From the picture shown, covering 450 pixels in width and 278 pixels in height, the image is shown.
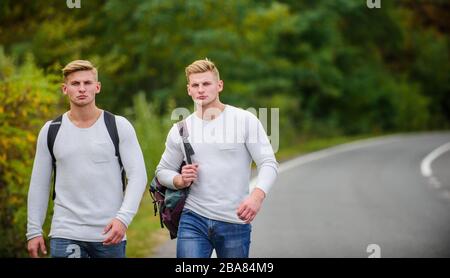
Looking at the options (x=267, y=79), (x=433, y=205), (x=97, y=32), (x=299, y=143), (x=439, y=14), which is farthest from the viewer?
(x=439, y=14)

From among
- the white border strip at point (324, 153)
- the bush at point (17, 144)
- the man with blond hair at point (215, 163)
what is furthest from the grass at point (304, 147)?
the man with blond hair at point (215, 163)

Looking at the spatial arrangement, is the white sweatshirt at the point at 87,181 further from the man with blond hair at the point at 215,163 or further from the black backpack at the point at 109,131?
the man with blond hair at the point at 215,163

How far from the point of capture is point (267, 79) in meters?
25.4

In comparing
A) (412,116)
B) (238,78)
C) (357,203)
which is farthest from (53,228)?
(412,116)

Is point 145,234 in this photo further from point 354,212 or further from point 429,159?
point 429,159

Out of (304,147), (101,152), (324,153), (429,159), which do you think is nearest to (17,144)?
(101,152)

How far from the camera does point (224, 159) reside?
4211mm

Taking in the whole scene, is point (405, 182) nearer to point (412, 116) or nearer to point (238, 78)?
point (238, 78)

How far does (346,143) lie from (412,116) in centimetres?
1546

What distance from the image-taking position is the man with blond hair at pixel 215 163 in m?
4.21

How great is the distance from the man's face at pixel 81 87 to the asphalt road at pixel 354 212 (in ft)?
12.2

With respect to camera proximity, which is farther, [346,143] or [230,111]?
[346,143]

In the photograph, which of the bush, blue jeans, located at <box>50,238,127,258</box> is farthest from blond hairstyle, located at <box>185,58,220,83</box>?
the bush

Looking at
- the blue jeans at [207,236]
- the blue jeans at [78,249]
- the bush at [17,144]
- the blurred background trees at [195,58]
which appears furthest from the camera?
the blurred background trees at [195,58]
